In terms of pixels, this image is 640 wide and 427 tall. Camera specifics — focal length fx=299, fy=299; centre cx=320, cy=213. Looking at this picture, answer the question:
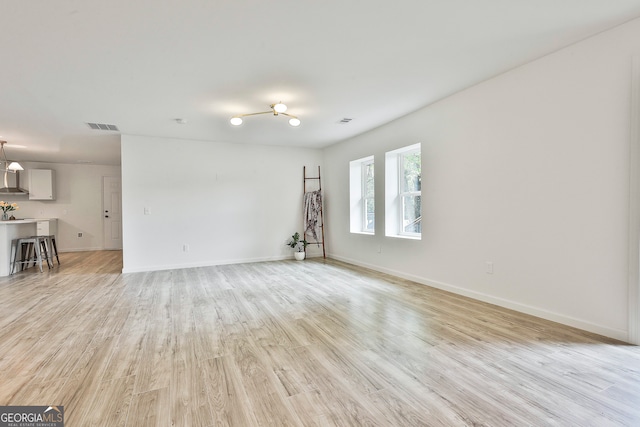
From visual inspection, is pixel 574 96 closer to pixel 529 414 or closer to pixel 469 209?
pixel 469 209

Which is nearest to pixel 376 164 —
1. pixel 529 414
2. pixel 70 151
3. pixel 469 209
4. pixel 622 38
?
pixel 469 209

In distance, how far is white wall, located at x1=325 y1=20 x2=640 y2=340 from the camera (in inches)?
94.1

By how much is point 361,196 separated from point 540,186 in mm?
3460

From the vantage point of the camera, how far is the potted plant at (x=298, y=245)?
636 centimetres

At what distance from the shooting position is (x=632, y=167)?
2.28 meters

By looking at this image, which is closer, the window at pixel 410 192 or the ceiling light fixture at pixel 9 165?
the window at pixel 410 192

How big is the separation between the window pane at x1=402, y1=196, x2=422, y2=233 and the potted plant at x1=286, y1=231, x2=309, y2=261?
237 cm

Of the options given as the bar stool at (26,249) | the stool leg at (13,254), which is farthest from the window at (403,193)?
the stool leg at (13,254)

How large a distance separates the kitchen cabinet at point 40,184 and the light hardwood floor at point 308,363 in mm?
5665

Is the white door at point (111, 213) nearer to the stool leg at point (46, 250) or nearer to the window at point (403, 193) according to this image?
the stool leg at point (46, 250)

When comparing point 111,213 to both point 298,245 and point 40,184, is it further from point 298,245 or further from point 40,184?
point 298,245

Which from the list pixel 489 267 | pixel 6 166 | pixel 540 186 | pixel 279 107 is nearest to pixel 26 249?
pixel 6 166

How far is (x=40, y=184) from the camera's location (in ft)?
25.6

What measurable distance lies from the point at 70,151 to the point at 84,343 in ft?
19.8
